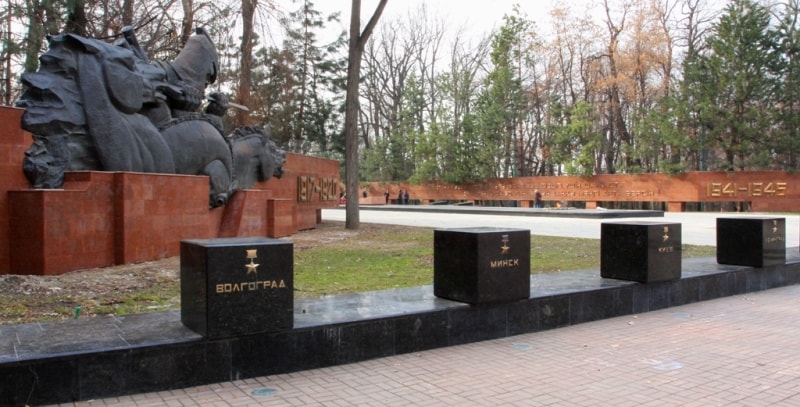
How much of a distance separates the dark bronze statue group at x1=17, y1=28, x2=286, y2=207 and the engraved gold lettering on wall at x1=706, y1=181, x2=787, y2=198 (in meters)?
30.5

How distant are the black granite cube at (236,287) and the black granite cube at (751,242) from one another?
7.89 meters

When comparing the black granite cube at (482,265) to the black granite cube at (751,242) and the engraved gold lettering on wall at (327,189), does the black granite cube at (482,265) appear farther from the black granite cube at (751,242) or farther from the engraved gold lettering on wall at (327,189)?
the engraved gold lettering on wall at (327,189)

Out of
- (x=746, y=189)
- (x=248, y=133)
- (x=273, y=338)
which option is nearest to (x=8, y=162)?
(x=273, y=338)

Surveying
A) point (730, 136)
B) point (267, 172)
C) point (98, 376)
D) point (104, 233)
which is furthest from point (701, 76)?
point (98, 376)

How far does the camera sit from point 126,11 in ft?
59.8

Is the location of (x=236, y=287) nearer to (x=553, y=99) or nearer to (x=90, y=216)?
(x=90, y=216)

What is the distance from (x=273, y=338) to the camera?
16.2 feet

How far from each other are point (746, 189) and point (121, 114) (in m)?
33.9

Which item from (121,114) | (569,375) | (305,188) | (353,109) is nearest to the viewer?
(569,375)

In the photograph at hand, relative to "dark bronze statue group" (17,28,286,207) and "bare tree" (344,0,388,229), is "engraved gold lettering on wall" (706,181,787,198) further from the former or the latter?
"dark bronze statue group" (17,28,286,207)

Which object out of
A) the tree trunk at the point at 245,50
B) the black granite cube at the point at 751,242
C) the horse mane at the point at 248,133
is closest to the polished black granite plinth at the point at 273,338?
the black granite cube at the point at 751,242

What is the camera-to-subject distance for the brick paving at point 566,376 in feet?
14.5

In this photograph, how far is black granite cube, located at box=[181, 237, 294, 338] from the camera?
465 cm

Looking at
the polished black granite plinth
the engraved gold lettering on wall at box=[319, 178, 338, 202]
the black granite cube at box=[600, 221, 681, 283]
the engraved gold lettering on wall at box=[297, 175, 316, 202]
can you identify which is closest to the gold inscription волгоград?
the polished black granite plinth
